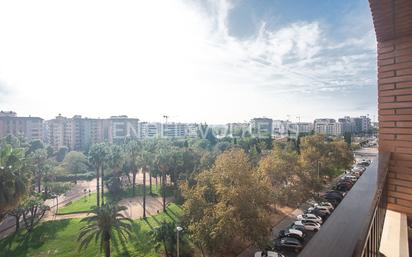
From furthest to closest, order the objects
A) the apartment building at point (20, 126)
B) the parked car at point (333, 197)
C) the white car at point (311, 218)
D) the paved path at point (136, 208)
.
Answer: the apartment building at point (20, 126) → the paved path at point (136, 208) → the parked car at point (333, 197) → the white car at point (311, 218)

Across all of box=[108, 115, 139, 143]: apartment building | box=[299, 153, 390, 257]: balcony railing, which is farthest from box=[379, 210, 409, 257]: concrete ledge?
box=[108, 115, 139, 143]: apartment building

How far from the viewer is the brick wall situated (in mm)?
3846

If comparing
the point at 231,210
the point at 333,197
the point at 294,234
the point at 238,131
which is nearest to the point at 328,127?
the point at 238,131

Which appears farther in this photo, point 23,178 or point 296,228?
point 296,228

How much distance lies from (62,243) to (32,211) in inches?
213

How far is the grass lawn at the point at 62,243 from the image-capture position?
16.7m

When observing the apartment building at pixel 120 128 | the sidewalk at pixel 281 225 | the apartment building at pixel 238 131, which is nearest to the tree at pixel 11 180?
the sidewalk at pixel 281 225

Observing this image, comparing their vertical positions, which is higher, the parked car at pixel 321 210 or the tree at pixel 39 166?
the tree at pixel 39 166

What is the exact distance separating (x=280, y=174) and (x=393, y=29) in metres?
16.8

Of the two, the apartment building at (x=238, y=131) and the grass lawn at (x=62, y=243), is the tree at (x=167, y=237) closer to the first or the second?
the grass lawn at (x=62, y=243)

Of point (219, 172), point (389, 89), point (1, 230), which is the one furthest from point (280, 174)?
point (1, 230)

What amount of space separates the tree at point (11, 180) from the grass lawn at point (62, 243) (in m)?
5.49

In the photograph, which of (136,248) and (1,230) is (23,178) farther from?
(1,230)

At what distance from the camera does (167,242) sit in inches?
552
